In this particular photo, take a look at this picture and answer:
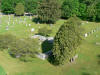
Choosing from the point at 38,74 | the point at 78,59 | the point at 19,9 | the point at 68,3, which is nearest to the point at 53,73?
the point at 38,74

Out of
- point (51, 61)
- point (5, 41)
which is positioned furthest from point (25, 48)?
point (5, 41)

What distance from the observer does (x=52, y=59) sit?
18500mm

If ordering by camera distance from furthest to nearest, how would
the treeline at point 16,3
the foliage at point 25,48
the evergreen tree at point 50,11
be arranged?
1. the treeline at point 16,3
2. the evergreen tree at point 50,11
3. the foliage at point 25,48

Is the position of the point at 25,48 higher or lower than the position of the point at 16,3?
lower

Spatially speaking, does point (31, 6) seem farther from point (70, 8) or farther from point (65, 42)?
point (65, 42)

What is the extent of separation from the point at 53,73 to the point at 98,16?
32.2 metres

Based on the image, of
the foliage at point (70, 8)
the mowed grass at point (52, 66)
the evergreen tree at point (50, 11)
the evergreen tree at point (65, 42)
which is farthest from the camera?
the foliage at point (70, 8)

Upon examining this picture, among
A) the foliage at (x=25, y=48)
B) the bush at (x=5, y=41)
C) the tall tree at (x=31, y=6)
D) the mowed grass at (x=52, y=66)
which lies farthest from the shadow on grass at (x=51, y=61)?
the tall tree at (x=31, y=6)

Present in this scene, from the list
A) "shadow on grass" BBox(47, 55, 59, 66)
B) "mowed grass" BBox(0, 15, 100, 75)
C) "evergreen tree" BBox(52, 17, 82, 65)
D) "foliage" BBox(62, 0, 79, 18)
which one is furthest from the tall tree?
"evergreen tree" BBox(52, 17, 82, 65)

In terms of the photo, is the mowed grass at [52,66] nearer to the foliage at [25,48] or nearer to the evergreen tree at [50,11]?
the foliage at [25,48]

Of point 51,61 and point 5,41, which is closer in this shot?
point 51,61

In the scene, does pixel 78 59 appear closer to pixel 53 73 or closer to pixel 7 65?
pixel 53 73

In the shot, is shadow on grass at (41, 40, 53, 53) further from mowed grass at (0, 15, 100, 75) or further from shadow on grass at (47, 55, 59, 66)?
mowed grass at (0, 15, 100, 75)

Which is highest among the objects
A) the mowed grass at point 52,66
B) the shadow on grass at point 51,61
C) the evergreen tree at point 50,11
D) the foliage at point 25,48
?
the evergreen tree at point 50,11
